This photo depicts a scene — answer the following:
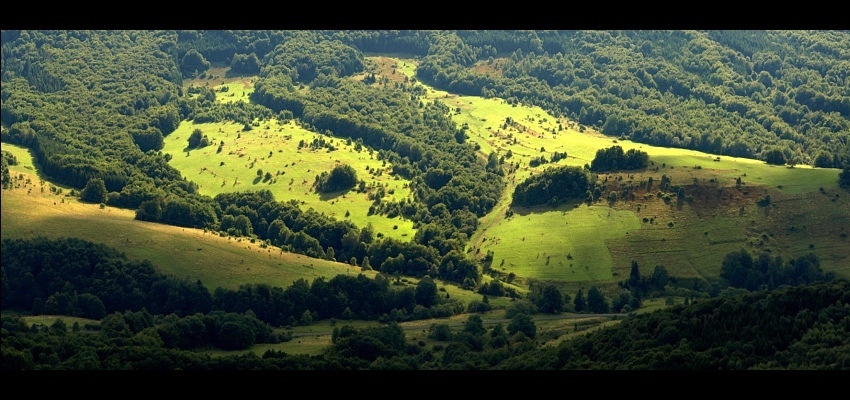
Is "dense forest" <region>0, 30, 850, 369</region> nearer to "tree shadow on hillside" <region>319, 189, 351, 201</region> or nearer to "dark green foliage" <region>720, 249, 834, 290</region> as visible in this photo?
"dark green foliage" <region>720, 249, 834, 290</region>

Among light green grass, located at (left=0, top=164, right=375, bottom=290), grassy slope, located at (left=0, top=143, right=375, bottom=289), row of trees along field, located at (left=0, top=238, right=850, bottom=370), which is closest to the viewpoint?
row of trees along field, located at (left=0, top=238, right=850, bottom=370)

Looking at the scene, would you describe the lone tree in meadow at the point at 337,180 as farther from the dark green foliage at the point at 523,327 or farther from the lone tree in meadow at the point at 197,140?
the dark green foliage at the point at 523,327

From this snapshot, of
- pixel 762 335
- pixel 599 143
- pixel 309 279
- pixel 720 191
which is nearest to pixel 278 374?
pixel 762 335

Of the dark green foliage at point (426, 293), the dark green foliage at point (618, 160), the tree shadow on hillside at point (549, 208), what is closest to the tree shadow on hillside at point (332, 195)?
the tree shadow on hillside at point (549, 208)

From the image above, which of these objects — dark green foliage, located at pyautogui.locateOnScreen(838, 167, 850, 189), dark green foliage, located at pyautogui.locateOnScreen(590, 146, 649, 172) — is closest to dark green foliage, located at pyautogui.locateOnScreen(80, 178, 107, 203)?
dark green foliage, located at pyautogui.locateOnScreen(590, 146, 649, 172)

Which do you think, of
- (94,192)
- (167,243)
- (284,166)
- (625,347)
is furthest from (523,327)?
(284,166)

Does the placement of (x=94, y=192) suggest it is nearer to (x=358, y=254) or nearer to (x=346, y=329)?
(x=358, y=254)
